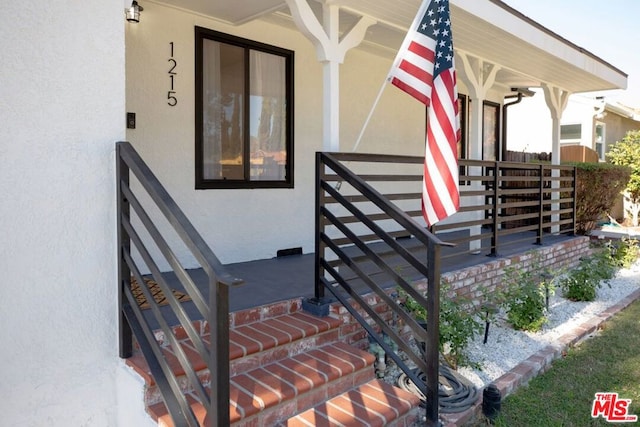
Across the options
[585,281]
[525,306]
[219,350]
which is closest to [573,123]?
[585,281]

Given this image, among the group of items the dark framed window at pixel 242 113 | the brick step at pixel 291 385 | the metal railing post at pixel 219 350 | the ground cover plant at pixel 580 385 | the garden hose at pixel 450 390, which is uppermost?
the dark framed window at pixel 242 113

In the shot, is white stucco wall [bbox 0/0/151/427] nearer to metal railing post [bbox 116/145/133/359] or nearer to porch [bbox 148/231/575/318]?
metal railing post [bbox 116/145/133/359]

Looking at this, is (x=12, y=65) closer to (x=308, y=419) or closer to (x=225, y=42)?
(x=308, y=419)

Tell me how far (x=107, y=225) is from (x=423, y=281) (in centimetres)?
302

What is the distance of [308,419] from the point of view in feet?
9.03

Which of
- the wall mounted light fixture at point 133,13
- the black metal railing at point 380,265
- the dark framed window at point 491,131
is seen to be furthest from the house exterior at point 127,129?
the dark framed window at point 491,131

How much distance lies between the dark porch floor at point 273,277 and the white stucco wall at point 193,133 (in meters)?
0.31

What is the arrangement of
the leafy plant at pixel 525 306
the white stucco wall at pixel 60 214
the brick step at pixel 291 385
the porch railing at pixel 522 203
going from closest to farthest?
the white stucco wall at pixel 60 214
the brick step at pixel 291 385
the leafy plant at pixel 525 306
the porch railing at pixel 522 203

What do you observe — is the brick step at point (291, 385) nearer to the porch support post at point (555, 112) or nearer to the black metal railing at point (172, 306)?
the black metal railing at point (172, 306)

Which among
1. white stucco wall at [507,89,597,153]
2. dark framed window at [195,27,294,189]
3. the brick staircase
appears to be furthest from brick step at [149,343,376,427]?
white stucco wall at [507,89,597,153]

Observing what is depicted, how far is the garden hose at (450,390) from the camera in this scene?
10.8ft

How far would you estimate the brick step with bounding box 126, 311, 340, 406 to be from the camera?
270 cm

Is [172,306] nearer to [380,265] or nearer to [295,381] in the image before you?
[295,381]

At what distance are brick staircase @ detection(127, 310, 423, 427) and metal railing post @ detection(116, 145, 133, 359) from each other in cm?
9
